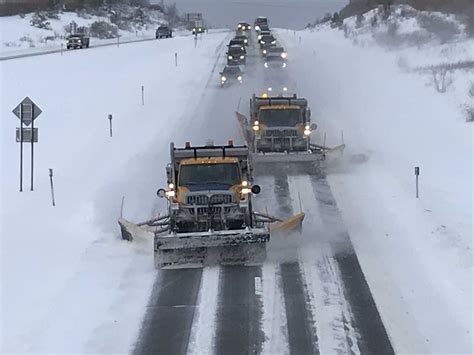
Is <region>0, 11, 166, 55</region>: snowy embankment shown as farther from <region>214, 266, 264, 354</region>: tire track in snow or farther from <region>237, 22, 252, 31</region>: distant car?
<region>214, 266, 264, 354</region>: tire track in snow

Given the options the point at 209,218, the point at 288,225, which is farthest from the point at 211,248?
the point at 288,225

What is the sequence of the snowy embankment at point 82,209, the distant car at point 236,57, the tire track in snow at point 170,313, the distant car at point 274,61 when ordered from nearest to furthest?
the tire track in snow at point 170,313 < the snowy embankment at point 82,209 < the distant car at point 236,57 < the distant car at point 274,61

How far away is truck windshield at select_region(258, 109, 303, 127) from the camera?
24562 mm

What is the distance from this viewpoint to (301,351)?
1104cm

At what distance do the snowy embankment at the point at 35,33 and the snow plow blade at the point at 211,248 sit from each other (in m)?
58.2

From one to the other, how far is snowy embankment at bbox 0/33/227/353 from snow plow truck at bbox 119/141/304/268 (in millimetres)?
687

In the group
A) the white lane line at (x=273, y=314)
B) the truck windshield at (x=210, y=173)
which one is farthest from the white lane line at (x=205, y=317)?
the truck windshield at (x=210, y=173)

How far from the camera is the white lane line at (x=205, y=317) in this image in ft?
37.0

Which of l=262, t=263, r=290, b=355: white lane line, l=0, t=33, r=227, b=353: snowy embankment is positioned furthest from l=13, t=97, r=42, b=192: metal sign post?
l=262, t=263, r=290, b=355: white lane line

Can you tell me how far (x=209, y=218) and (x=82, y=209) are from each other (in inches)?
186

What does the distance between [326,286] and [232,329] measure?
2.54 metres

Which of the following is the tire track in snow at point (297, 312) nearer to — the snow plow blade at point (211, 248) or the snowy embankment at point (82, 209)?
the snow plow blade at point (211, 248)

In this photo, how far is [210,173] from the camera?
52.6 feet

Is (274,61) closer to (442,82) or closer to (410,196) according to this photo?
(442,82)
